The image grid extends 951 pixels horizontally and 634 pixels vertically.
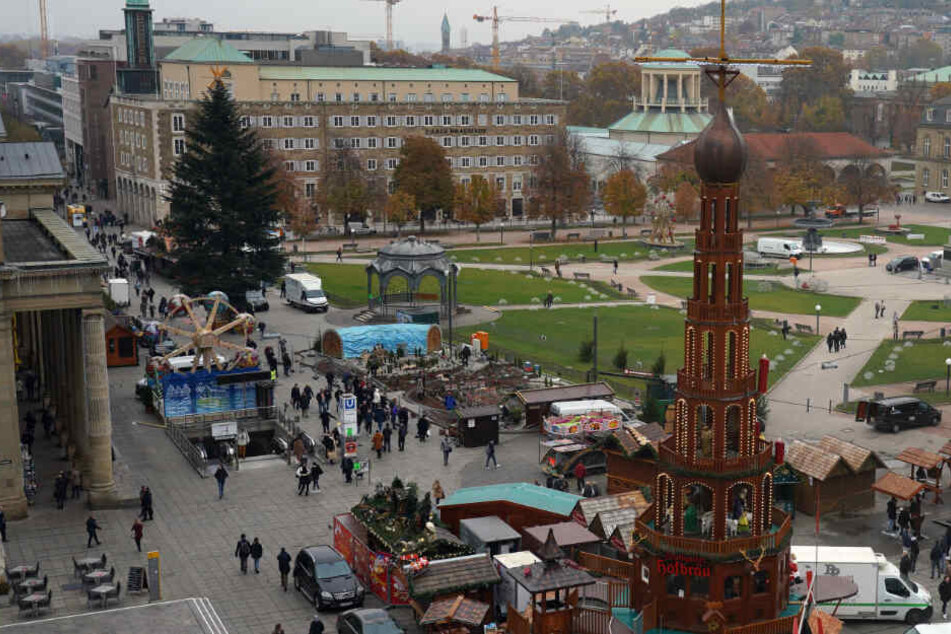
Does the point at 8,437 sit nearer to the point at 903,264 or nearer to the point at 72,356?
the point at 72,356

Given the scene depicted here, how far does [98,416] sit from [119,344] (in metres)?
22.3

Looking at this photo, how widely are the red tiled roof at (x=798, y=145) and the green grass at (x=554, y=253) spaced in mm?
23052

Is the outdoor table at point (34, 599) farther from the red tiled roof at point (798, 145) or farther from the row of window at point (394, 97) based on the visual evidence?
the red tiled roof at point (798, 145)

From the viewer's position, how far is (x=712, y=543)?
30750 millimetres

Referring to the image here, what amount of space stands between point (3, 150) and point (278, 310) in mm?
22509

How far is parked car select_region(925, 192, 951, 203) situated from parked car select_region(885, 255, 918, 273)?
45.3 m

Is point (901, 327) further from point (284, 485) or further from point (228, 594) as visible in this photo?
point (228, 594)

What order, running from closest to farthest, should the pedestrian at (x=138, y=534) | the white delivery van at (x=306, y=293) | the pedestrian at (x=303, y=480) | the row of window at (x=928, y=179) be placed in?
the pedestrian at (x=138, y=534)
the pedestrian at (x=303, y=480)
the white delivery van at (x=306, y=293)
the row of window at (x=928, y=179)

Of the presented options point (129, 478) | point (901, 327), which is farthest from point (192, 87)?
point (129, 478)

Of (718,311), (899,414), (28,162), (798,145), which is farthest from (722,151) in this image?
(798,145)

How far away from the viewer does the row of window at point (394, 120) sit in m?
116

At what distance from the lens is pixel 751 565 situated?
30969 millimetres

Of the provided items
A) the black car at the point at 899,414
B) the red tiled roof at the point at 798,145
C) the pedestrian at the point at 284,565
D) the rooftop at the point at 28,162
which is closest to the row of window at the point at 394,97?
the red tiled roof at the point at 798,145

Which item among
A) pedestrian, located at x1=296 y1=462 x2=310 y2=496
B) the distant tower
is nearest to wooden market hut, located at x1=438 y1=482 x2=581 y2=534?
pedestrian, located at x1=296 y1=462 x2=310 y2=496
